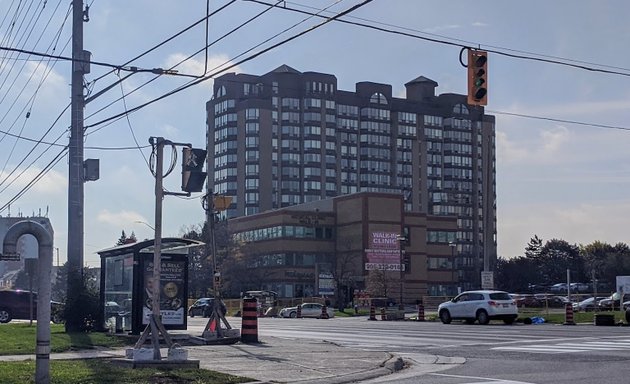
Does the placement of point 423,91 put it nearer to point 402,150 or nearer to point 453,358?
point 402,150

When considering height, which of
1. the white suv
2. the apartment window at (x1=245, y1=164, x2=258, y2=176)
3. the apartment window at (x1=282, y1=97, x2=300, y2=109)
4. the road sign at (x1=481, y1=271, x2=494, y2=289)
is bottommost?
the white suv

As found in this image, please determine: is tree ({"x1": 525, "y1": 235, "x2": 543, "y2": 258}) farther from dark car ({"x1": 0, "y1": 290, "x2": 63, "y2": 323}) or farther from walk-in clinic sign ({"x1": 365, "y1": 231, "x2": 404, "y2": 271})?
dark car ({"x1": 0, "y1": 290, "x2": 63, "y2": 323})

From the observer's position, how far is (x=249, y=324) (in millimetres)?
24469

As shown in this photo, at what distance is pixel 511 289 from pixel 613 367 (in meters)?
111

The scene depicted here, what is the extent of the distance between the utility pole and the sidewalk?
286 inches

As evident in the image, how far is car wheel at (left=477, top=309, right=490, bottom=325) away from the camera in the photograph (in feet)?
133

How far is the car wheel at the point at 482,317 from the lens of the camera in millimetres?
40531

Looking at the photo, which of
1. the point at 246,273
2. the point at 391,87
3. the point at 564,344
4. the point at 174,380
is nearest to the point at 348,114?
the point at 391,87

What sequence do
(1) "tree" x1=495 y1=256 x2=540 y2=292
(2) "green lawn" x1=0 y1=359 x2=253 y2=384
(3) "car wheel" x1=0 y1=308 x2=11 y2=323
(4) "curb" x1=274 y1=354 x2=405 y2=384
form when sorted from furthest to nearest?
1. (1) "tree" x1=495 y1=256 x2=540 y2=292
2. (3) "car wheel" x1=0 y1=308 x2=11 y2=323
3. (4) "curb" x1=274 y1=354 x2=405 y2=384
4. (2) "green lawn" x1=0 y1=359 x2=253 y2=384

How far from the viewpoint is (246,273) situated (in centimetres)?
10262

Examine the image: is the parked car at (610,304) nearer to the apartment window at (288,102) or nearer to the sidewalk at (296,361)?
the sidewalk at (296,361)

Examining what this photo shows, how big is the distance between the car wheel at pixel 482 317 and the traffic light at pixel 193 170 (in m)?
26.0

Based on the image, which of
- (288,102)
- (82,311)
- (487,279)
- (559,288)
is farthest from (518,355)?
(288,102)

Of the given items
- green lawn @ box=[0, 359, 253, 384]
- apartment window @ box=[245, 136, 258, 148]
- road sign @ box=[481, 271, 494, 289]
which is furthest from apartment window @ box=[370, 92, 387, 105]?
green lawn @ box=[0, 359, 253, 384]
